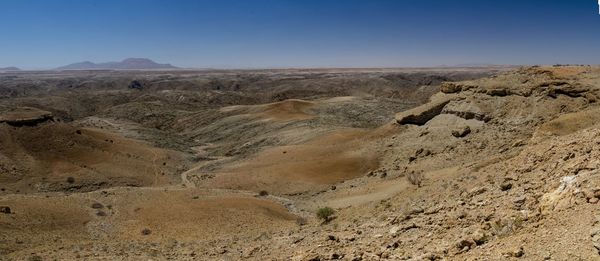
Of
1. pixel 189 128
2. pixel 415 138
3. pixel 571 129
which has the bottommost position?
pixel 189 128

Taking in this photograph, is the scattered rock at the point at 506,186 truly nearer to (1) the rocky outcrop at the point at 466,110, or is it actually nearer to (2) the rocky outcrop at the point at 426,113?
(1) the rocky outcrop at the point at 466,110

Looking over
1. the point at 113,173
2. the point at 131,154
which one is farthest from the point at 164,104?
the point at 113,173

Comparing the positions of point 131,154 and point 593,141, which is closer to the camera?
point 593,141

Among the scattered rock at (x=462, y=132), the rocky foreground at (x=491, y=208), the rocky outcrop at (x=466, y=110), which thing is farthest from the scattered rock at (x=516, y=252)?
the rocky outcrop at (x=466, y=110)

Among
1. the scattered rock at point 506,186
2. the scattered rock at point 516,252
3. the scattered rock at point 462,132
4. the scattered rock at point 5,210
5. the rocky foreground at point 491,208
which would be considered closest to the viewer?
the scattered rock at point 516,252

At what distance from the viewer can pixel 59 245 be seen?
20594mm

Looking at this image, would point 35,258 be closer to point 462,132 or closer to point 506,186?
point 506,186

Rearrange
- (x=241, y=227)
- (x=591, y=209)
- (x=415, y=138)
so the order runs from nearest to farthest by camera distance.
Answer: (x=591, y=209) < (x=241, y=227) < (x=415, y=138)

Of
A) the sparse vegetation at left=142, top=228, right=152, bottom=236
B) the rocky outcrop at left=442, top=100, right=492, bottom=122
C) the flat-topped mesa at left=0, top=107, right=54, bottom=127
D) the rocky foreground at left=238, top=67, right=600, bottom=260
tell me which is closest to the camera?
the rocky foreground at left=238, top=67, right=600, bottom=260

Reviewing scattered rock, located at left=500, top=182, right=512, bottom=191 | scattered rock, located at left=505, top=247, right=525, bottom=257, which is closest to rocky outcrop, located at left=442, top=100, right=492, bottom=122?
scattered rock, located at left=500, top=182, right=512, bottom=191

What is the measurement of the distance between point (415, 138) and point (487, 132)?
604 centimetres

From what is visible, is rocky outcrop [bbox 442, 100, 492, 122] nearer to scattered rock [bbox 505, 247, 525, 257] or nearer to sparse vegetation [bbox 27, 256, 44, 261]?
scattered rock [bbox 505, 247, 525, 257]

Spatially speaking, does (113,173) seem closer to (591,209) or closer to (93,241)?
(93,241)

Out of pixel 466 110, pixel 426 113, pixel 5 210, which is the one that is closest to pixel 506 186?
pixel 5 210
